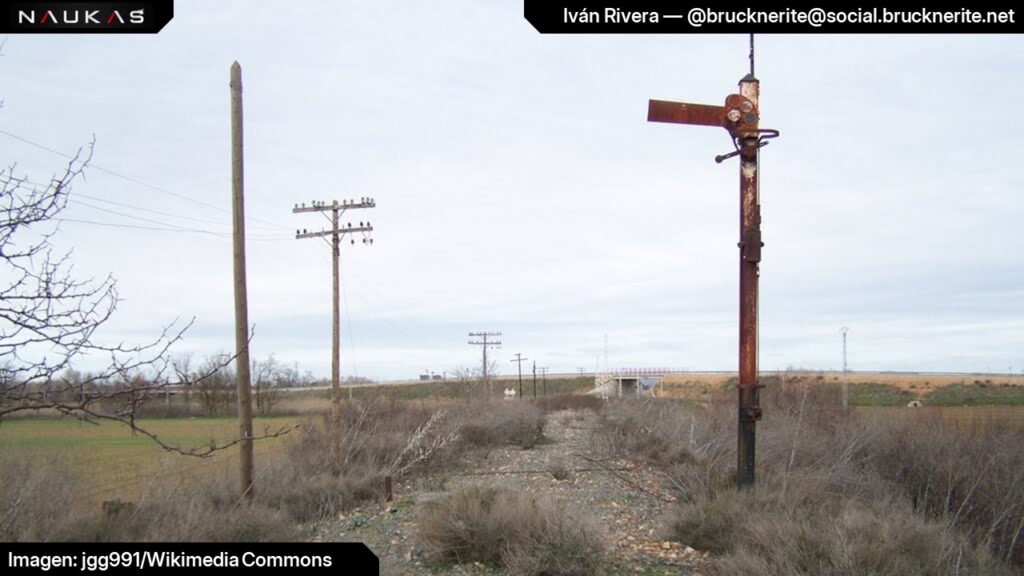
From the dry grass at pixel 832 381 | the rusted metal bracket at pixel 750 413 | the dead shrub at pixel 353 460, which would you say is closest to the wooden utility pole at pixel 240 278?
the dead shrub at pixel 353 460

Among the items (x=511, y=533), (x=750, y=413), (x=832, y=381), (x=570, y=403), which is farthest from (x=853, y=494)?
(x=570, y=403)

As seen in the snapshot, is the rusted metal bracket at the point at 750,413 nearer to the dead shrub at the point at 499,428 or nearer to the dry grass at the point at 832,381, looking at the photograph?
the dead shrub at the point at 499,428

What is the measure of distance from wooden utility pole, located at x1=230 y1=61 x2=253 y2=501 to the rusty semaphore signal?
28.5 feet

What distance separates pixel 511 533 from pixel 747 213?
5.73 meters

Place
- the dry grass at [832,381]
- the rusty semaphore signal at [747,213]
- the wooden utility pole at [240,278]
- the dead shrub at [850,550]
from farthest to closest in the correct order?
the dry grass at [832,381] → the wooden utility pole at [240,278] → the rusty semaphore signal at [747,213] → the dead shrub at [850,550]

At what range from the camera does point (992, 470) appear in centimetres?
1282

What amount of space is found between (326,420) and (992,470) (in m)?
22.7

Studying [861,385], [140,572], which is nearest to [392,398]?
[140,572]

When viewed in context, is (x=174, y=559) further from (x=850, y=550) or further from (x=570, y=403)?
(x=570, y=403)

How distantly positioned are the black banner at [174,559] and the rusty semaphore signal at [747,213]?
7210 millimetres

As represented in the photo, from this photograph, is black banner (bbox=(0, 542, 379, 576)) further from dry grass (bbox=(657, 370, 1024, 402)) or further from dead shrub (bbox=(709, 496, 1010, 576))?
dry grass (bbox=(657, 370, 1024, 402))

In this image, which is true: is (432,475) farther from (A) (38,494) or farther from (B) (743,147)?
(B) (743,147)

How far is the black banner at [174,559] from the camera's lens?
481cm

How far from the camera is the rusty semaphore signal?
10.6 meters
